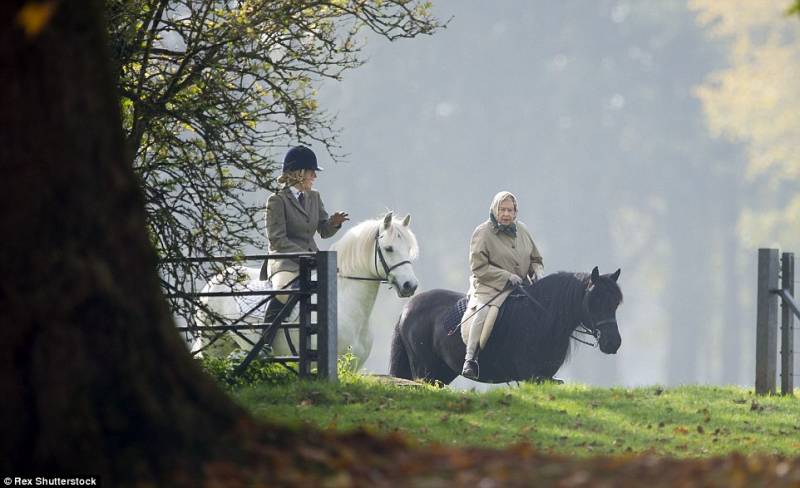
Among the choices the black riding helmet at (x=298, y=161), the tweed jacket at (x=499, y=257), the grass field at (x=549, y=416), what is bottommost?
the grass field at (x=549, y=416)

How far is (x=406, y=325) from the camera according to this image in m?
20.0

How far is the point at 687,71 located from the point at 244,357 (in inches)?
2517

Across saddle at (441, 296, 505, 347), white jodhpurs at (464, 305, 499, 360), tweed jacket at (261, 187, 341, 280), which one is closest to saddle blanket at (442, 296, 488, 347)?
saddle at (441, 296, 505, 347)

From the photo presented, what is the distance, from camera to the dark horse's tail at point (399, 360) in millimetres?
20203

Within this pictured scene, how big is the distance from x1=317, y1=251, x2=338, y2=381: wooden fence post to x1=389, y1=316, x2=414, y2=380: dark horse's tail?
17.0 feet

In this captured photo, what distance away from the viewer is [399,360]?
66.6 ft

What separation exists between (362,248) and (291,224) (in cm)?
90

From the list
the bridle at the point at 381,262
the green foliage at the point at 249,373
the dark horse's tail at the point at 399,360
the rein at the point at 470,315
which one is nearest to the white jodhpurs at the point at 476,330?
the rein at the point at 470,315

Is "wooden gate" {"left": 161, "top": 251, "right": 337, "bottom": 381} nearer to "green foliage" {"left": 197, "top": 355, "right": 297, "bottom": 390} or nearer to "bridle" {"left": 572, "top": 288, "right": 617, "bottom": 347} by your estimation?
"green foliage" {"left": 197, "top": 355, "right": 297, "bottom": 390}

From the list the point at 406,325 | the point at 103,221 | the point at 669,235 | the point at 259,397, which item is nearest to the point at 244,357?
the point at 259,397

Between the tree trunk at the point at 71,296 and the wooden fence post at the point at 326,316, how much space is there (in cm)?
842

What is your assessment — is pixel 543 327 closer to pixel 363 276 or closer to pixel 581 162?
pixel 363 276

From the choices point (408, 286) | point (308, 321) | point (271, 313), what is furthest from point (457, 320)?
point (308, 321)

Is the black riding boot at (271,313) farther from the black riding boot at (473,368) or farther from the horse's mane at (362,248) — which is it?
the black riding boot at (473,368)
